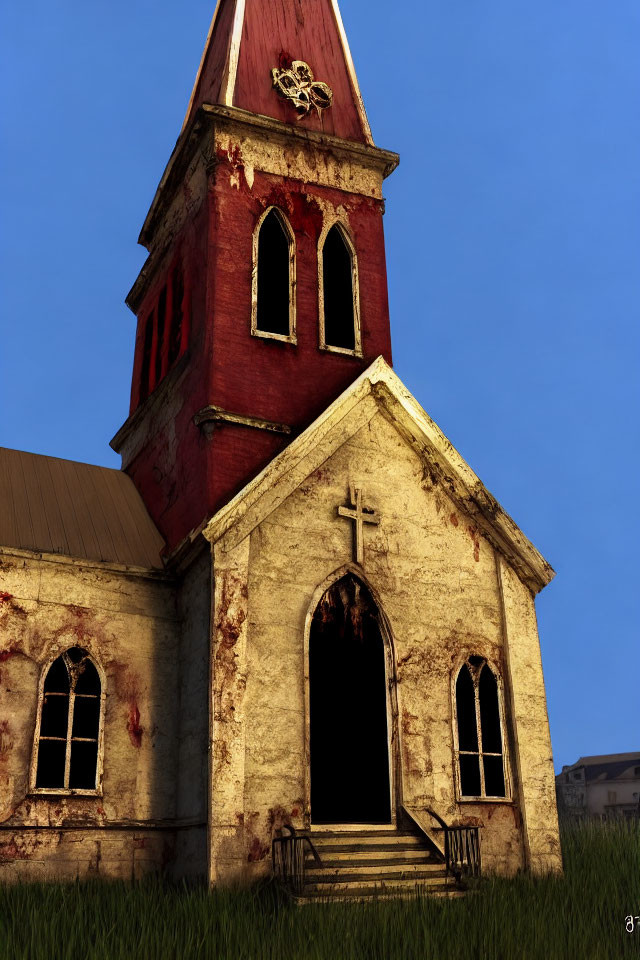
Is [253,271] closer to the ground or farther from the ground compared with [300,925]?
farther from the ground

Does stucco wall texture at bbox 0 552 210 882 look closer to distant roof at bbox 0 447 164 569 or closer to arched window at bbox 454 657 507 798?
distant roof at bbox 0 447 164 569

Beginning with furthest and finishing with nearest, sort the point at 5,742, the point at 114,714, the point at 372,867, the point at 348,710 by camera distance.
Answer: the point at 348,710
the point at 114,714
the point at 5,742
the point at 372,867

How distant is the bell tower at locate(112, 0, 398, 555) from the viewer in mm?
15844

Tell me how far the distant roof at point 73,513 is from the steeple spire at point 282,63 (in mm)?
7443

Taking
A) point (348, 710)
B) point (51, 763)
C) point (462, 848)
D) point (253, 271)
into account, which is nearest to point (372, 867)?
point (462, 848)

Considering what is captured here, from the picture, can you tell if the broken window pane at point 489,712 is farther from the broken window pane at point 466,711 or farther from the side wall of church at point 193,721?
the side wall of church at point 193,721

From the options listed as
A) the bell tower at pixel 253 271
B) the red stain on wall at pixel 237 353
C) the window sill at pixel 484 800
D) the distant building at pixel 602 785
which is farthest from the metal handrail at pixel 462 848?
the distant building at pixel 602 785

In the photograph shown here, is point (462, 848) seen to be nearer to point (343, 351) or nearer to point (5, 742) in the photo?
point (5, 742)

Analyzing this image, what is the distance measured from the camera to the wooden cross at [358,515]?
47.9ft

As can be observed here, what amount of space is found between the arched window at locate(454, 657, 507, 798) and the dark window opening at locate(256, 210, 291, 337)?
6.72 meters

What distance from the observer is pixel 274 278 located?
17.4 metres

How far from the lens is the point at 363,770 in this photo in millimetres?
13750

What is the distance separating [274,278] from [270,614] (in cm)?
678

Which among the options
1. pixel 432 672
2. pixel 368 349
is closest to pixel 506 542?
pixel 432 672
